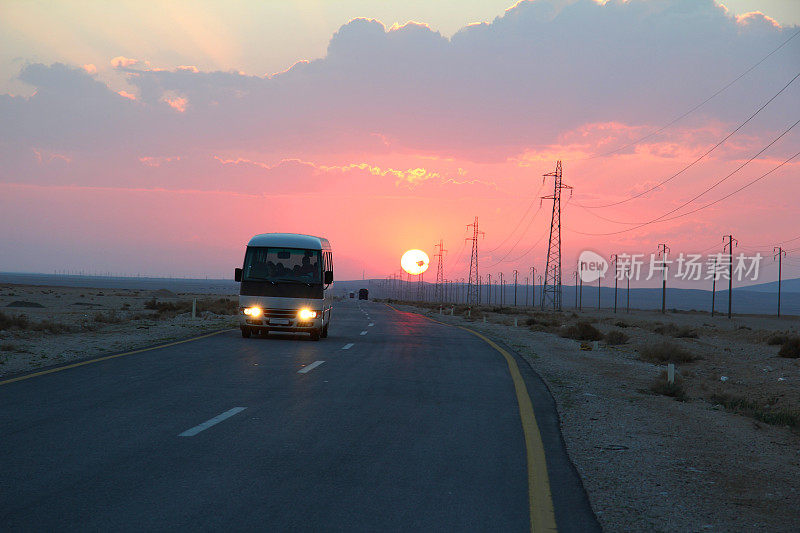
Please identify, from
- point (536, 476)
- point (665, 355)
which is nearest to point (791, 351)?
point (665, 355)

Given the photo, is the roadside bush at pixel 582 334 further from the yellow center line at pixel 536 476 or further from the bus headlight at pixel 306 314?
the yellow center line at pixel 536 476

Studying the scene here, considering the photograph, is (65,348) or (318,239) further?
(318,239)

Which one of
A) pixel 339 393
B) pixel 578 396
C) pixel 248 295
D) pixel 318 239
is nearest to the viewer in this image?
pixel 339 393

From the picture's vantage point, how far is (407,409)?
10.2m

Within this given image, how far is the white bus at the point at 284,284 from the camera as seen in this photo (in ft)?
72.8

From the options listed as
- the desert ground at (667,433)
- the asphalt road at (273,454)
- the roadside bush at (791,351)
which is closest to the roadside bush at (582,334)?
the roadside bush at (791,351)

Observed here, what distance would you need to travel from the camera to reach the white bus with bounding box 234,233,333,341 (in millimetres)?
22203

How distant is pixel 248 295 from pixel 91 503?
56.2ft

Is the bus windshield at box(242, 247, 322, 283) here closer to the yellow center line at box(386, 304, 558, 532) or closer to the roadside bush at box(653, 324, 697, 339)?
the yellow center line at box(386, 304, 558, 532)

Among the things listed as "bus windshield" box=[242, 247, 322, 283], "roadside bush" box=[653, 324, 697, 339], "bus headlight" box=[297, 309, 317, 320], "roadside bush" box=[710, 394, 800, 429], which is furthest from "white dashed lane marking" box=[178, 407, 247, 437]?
"roadside bush" box=[653, 324, 697, 339]

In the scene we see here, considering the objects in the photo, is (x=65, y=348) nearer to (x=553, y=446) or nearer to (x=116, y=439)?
(x=116, y=439)

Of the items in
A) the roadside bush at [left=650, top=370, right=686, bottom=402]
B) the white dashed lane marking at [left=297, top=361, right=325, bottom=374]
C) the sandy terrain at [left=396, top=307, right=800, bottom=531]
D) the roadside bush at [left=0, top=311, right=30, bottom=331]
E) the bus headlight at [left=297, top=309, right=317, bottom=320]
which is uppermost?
the bus headlight at [left=297, top=309, right=317, bottom=320]

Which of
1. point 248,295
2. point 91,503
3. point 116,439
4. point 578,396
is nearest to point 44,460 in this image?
point 116,439

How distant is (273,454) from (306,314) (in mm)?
15434
